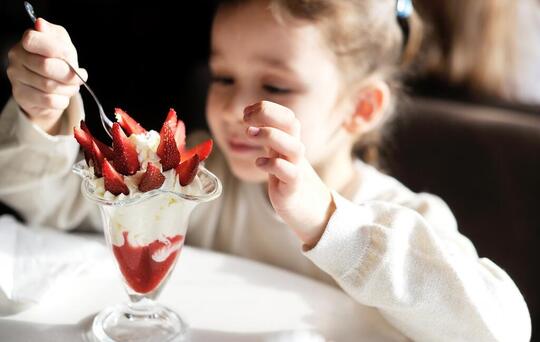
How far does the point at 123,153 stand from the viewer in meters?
0.68

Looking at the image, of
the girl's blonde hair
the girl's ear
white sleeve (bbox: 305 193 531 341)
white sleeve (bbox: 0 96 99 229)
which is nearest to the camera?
white sleeve (bbox: 305 193 531 341)

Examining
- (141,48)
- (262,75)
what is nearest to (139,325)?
(262,75)

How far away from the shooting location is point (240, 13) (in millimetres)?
992

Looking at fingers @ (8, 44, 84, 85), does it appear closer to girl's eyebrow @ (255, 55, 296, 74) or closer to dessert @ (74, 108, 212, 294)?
dessert @ (74, 108, 212, 294)

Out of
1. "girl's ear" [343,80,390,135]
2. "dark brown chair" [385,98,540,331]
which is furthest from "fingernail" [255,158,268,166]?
"dark brown chair" [385,98,540,331]

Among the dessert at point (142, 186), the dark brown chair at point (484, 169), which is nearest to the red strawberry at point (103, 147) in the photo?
the dessert at point (142, 186)

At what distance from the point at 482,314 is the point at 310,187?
26 cm

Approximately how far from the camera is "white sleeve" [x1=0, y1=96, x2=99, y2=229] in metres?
0.86

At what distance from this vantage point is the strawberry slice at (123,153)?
0.67 meters

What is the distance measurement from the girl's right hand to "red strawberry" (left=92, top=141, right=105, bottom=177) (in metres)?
0.10

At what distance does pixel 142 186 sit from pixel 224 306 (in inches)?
9.2

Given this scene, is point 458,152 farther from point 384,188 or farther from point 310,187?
point 310,187

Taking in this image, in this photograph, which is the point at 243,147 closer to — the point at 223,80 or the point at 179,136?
the point at 223,80

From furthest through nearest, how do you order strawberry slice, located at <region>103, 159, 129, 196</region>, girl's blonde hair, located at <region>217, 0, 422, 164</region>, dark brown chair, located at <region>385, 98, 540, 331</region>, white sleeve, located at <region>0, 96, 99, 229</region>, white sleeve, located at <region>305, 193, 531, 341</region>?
dark brown chair, located at <region>385, 98, 540, 331</region>
girl's blonde hair, located at <region>217, 0, 422, 164</region>
white sleeve, located at <region>0, 96, 99, 229</region>
white sleeve, located at <region>305, 193, 531, 341</region>
strawberry slice, located at <region>103, 159, 129, 196</region>
